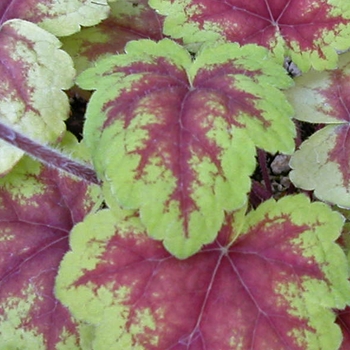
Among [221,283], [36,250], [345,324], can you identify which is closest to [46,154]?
[36,250]

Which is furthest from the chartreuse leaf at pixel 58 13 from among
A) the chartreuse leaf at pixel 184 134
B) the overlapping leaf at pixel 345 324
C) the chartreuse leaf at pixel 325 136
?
the overlapping leaf at pixel 345 324

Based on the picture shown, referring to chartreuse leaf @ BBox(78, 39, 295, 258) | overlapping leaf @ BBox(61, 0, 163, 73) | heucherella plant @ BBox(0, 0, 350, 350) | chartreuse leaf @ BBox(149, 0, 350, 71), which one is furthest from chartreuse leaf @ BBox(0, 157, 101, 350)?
chartreuse leaf @ BBox(149, 0, 350, 71)

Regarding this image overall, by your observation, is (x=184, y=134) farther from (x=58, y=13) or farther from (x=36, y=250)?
(x=58, y=13)

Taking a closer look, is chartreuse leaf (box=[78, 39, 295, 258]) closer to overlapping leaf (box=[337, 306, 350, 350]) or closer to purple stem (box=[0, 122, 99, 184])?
purple stem (box=[0, 122, 99, 184])

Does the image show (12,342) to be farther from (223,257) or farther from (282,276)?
(282,276)

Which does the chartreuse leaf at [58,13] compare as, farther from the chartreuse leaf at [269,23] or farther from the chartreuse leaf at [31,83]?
the chartreuse leaf at [269,23]
